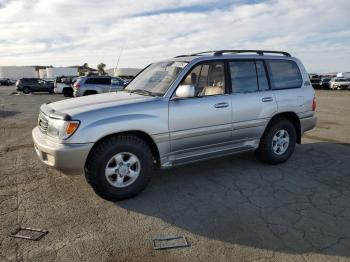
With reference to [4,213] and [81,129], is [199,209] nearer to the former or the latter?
[81,129]

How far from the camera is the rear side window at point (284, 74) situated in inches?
225

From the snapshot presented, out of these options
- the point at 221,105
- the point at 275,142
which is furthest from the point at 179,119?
the point at 275,142

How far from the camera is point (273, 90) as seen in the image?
564cm

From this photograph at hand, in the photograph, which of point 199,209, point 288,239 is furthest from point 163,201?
point 288,239

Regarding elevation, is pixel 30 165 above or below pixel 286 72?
below

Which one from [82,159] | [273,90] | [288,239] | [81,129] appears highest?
[273,90]

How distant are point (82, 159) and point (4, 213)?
3.69 feet

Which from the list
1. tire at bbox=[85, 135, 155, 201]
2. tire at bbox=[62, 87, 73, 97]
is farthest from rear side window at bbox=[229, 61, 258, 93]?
tire at bbox=[62, 87, 73, 97]

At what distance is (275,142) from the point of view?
5828 millimetres

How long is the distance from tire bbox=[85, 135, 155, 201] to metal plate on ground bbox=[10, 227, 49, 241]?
837 mm

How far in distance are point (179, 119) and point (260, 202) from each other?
149cm

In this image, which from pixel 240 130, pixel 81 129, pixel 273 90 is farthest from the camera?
pixel 273 90

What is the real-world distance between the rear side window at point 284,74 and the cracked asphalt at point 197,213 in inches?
54.0

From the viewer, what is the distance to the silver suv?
4086 millimetres
